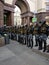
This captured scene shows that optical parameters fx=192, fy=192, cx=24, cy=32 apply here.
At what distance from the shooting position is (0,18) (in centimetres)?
2269

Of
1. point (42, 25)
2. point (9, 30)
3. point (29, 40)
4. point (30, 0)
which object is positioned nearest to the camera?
point (42, 25)

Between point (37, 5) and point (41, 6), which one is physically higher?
point (37, 5)

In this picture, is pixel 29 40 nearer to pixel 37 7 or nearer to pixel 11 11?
pixel 11 11

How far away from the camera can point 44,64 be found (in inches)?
295

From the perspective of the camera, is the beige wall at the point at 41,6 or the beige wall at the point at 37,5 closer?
the beige wall at the point at 37,5

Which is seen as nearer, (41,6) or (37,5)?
(41,6)

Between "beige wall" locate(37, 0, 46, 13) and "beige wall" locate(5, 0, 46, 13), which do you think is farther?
"beige wall" locate(37, 0, 46, 13)

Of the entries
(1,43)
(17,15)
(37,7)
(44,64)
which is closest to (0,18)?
(1,43)

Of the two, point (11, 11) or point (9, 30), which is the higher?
point (11, 11)

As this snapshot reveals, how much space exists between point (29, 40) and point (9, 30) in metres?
6.86

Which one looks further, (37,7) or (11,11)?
(37,7)

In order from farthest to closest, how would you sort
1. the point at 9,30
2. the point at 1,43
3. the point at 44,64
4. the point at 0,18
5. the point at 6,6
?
1. the point at 6,6
2. the point at 0,18
3. the point at 9,30
4. the point at 1,43
5. the point at 44,64

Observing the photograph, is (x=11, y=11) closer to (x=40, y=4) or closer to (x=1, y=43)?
(x=40, y=4)

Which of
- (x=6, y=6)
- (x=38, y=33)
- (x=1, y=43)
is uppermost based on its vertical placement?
(x=6, y=6)
